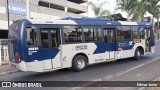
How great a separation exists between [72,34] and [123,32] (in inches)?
169

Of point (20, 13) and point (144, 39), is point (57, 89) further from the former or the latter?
point (20, 13)

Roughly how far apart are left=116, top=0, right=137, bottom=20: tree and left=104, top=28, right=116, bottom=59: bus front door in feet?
84.9

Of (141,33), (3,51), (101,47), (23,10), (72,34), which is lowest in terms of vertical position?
(3,51)

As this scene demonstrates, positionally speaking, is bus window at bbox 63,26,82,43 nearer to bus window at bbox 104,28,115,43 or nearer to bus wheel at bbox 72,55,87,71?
bus wheel at bbox 72,55,87,71

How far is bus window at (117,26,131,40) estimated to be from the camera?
15097 millimetres

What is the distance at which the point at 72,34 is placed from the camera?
12.4m

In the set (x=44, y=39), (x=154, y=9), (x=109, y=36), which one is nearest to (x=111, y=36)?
(x=109, y=36)

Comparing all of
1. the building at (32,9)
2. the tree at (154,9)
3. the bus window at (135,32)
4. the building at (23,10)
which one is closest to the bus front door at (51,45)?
the bus window at (135,32)

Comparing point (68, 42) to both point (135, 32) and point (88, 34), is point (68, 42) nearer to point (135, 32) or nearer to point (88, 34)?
point (88, 34)

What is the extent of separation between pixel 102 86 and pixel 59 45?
3837 millimetres

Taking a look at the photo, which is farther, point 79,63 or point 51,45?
point 79,63

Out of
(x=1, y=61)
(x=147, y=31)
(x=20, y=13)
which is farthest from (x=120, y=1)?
(x=1, y=61)

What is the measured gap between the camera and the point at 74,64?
12383mm

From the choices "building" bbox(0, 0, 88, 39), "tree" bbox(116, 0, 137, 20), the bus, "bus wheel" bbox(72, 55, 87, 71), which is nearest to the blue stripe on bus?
the bus
